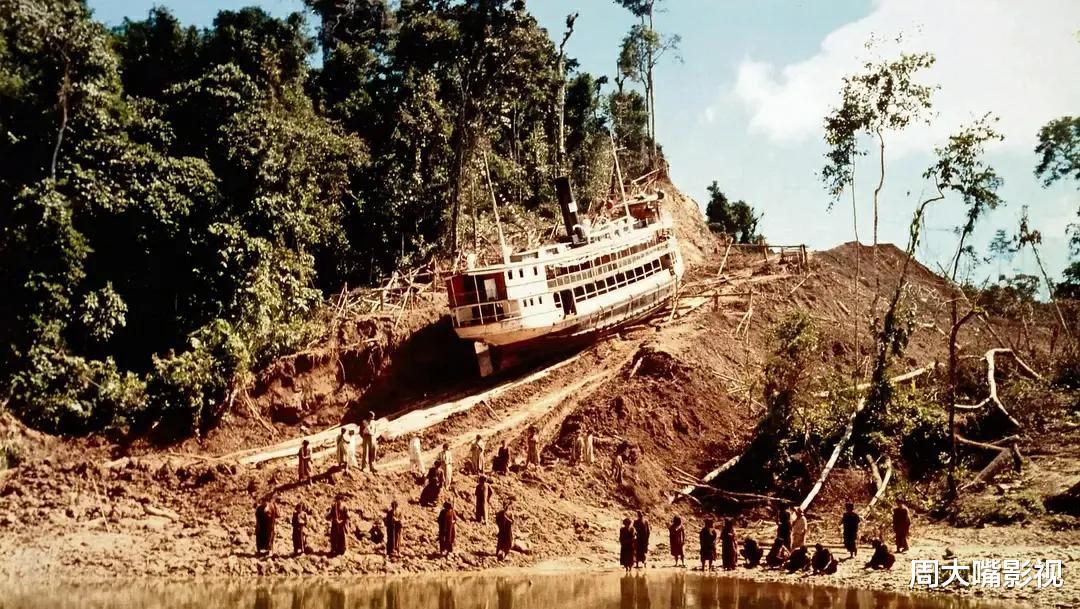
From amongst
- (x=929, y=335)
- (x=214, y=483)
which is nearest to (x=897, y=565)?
(x=214, y=483)

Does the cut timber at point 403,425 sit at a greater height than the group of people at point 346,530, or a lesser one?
greater

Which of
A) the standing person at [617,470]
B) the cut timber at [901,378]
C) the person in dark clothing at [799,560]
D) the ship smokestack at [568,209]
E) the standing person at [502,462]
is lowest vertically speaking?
the person in dark clothing at [799,560]

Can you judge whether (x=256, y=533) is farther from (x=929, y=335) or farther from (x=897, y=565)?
(x=929, y=335)

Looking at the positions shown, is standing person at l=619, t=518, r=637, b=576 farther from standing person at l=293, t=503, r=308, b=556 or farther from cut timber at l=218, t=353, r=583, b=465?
cut timber at l=218, t=353, r=583, b=465

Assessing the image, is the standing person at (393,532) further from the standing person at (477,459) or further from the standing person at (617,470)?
the standing person at (617,470)

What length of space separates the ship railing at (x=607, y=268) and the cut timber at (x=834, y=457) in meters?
11.1

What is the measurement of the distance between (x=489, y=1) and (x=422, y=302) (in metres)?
13.8

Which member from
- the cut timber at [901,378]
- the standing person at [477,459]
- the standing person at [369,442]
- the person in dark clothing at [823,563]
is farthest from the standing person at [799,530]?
the standing person at [369,442]

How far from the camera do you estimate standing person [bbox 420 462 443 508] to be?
18.7 m

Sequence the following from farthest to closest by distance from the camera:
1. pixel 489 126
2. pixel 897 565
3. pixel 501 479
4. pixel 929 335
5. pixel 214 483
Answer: pixel 489 126 < pixel 929 335 < pixel 501 479 < pixel 214 483 < pixel 897 565

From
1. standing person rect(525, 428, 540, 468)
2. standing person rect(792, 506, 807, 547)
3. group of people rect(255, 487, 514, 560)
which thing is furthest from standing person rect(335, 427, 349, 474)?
standing person rect(792, 506, 807, 547)

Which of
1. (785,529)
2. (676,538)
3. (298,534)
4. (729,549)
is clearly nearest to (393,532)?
(298,534)

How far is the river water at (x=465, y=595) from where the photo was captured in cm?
1417

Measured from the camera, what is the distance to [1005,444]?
70.6 ft
